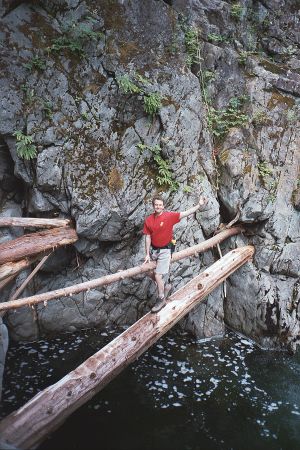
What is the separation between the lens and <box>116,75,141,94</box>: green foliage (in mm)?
10422

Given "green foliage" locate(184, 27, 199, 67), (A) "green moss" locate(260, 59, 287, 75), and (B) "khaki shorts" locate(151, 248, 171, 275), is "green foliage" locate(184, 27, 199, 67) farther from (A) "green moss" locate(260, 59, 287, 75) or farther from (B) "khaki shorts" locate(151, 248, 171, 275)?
(B) "khaki shorts" locate(151, 248, 171, 275)

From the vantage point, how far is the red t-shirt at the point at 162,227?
8492 millimetres

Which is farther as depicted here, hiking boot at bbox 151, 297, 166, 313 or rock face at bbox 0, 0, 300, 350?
rock face at bbox 0, 0, 300, 350

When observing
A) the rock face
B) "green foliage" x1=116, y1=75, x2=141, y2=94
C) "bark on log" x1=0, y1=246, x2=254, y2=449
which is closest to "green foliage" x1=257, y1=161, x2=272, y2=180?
the rock face

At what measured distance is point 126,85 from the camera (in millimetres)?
10414

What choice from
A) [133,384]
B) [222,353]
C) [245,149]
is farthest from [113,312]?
[245,149]

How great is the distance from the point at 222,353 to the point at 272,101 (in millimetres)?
9515

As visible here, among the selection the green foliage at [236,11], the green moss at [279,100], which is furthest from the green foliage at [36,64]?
the green foliage at [236,11]

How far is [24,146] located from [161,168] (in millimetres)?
4232

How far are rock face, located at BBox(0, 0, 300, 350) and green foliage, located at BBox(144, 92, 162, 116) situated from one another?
1.3 inches

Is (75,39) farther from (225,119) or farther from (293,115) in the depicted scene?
(293,115)

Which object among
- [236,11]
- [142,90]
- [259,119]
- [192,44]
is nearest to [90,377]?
[142,90]

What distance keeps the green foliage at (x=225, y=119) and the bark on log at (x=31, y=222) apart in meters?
6.59

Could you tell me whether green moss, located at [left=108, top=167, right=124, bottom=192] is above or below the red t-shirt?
above
